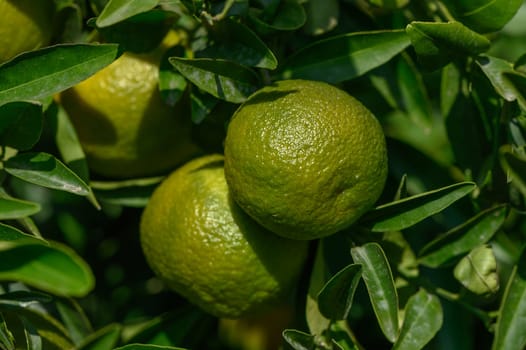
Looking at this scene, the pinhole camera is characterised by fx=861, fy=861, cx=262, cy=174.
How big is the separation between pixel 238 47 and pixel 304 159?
0.25 meters

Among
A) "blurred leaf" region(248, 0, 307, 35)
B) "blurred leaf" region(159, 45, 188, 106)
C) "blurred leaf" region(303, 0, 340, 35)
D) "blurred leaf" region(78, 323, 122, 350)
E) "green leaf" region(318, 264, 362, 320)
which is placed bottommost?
"blurred leaf" region(78, 323, 122, 350)

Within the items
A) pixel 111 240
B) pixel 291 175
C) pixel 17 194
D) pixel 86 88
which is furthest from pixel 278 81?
pixel 111 240

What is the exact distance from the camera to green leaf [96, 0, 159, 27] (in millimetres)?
1161

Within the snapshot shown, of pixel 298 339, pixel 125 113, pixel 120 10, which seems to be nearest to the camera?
pixel 120 10

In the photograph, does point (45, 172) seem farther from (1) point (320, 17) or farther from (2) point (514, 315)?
(2) point (514, 315)

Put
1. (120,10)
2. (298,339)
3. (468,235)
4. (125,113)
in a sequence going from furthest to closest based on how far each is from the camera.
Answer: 1. (125,113)
2. (468,235)
3. (298,339)
4. (120,10)

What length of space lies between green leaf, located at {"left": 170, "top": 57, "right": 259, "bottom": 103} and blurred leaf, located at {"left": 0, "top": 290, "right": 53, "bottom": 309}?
0.38 m

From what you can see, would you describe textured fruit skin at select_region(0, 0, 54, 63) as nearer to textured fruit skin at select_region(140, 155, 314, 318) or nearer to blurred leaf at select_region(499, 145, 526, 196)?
textured fruit skin at select_region(140, 155, 314, 318)

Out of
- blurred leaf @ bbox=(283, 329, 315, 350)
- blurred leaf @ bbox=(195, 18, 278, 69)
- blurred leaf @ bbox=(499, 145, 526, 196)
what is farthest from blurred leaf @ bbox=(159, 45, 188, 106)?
blurred leaf @ bbox=(499, 145, 526, 196)

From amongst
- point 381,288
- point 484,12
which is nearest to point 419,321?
point 381,288

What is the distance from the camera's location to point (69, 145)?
1454mm

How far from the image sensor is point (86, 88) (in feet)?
4.85

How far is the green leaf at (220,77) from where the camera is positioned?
4.08ft

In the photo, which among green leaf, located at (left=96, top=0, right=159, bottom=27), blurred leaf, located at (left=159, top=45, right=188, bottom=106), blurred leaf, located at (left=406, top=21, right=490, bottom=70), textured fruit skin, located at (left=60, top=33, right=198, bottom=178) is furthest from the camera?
textured fruit skin, located at (left=60, top=33, right=198, bottom=178)
